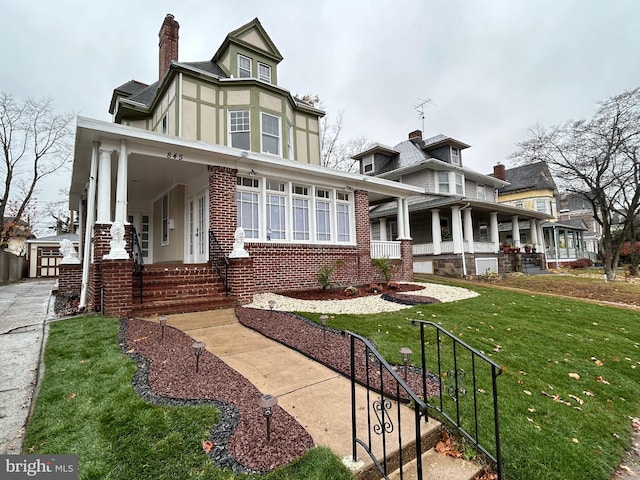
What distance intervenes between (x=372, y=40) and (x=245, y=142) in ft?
21.2

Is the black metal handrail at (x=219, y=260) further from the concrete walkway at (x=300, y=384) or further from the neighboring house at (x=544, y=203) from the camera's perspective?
the neighboring house at (x=544, y=203)

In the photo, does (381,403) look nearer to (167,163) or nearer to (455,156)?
(167,163)

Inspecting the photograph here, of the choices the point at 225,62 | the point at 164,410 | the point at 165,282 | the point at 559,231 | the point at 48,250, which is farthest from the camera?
the point at 559,231

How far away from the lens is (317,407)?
2.70 meters

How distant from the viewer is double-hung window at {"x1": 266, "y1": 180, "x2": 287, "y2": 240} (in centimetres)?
888

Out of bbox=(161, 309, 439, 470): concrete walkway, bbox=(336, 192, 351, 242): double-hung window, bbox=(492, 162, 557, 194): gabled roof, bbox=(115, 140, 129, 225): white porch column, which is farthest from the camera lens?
bbox=(492, 162, 557, 194): gabled roof

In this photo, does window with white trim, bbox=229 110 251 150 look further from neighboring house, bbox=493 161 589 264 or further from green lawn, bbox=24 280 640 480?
neighboring house, bbox=493 161 589 264

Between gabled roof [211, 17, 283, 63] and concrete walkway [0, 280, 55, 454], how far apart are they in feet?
34.7

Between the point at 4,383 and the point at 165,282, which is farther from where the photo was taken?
the point at 165,282

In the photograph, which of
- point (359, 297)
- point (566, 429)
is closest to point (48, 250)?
point (359, 297)

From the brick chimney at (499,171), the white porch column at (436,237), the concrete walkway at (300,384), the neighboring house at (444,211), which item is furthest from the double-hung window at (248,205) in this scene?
the brick chimney at (499,171)

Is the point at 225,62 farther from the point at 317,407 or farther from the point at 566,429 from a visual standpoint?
the point at 566,429

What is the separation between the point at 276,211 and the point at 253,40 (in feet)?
25.2

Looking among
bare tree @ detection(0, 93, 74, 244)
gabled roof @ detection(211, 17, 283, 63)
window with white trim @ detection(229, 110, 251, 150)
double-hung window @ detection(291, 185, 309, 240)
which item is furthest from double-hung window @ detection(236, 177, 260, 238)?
bare tree @ detection(0, 93, 74, 244)
